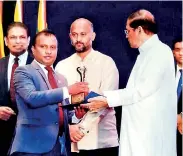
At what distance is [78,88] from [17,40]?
672mm

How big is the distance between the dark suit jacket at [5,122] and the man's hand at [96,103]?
1.90 feet

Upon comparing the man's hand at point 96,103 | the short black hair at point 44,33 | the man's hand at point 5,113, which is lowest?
the man's hand at point 5,113

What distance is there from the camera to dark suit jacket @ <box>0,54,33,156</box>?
333cm

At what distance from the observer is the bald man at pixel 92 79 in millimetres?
3369

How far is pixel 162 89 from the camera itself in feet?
9.50

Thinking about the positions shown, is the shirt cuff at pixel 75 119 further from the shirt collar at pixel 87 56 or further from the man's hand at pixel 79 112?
the shirt collar at pixel 87 56

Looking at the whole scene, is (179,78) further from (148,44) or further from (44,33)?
(44,33)

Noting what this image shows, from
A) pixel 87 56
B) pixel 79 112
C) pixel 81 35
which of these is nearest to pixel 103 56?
pixel 87 56

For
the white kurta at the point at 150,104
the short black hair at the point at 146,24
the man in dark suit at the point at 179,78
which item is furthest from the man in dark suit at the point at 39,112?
the man in dark suit at the point at 179,78

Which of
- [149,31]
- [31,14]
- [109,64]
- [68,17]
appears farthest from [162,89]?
[31,14]

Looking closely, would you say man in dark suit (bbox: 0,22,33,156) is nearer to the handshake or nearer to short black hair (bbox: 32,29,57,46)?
short black hair (bbox: 32,29,57,46)

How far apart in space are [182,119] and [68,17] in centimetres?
123

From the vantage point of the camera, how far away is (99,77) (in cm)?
341

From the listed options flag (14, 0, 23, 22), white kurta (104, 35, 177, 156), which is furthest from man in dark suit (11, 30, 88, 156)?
flag (14, 0, 23, 22)
